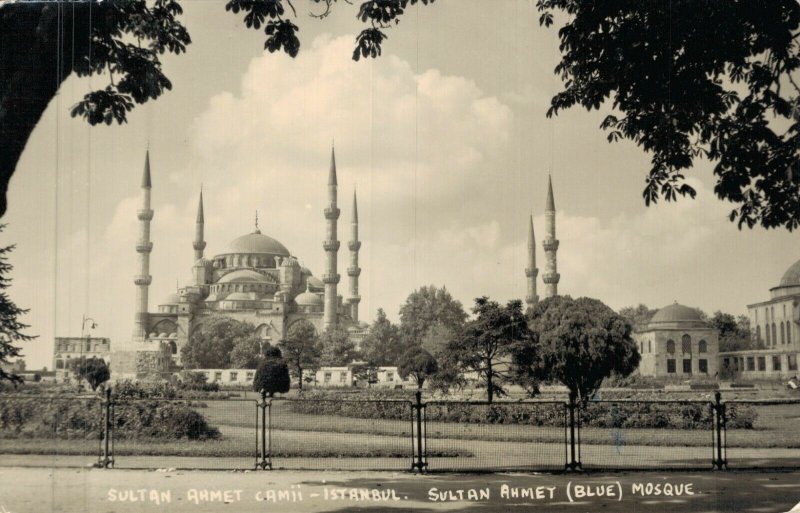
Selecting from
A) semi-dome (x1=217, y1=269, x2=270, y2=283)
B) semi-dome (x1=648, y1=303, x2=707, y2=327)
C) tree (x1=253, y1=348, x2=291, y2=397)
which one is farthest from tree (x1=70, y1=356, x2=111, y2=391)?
semi-dome (x1=217, y1=269, x2=270, y2=283)

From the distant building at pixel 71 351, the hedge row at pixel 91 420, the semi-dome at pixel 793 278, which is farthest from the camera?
the semi-dome at pixel 793 278

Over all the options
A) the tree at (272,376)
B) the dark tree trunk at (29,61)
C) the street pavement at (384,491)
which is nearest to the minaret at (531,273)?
the tree at (272,376)

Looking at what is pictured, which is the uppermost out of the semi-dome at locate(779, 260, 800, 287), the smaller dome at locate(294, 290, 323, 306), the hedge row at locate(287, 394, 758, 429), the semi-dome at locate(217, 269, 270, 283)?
the semi-dome at locate(217, 269, 270, 283)

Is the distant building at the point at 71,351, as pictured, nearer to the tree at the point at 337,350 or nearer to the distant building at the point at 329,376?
the distant building at the point at 329,376

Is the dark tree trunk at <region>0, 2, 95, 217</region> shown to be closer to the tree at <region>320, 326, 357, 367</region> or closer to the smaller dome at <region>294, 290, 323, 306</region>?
the tree at <region>320, 326, 357, 367</region>

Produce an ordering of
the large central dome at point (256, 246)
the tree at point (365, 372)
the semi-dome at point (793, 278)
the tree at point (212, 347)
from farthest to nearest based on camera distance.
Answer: the large central dome at point (256, 246)
the tree at point (212, 347)
the tree at point (365, 372)
the semi-dome at point (793, 278)

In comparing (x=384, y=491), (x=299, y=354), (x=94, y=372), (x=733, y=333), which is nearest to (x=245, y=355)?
(x=299, y=354)

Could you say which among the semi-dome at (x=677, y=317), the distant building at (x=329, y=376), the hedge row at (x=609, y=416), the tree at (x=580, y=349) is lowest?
the distant building at (x=329, y=376)

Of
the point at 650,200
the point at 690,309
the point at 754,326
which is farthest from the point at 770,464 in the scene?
the point at 690,309
